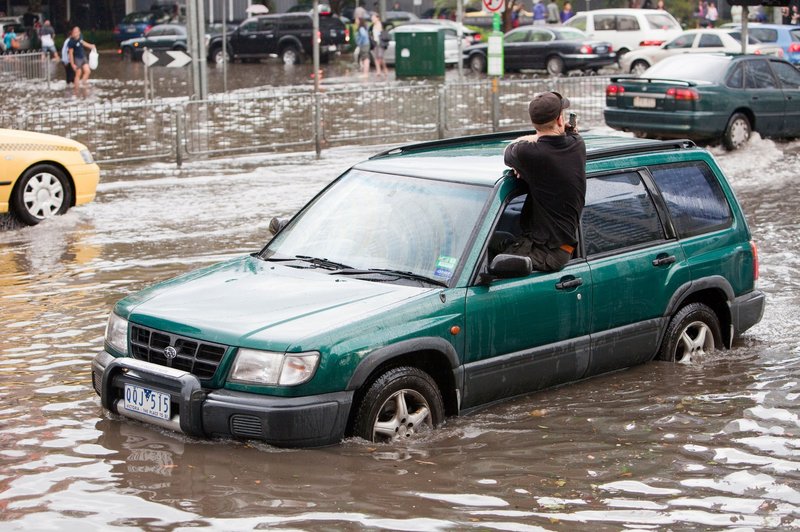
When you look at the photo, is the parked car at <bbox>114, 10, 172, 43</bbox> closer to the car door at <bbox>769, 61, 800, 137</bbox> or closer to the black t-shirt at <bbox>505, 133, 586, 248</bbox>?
the car door at <bbox>769, 61, 800, 137</bbox>

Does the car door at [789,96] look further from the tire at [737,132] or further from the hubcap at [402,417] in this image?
the hubcap at [402,417]

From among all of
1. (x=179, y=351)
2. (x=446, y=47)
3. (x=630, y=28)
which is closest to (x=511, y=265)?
(x=179, y=351)

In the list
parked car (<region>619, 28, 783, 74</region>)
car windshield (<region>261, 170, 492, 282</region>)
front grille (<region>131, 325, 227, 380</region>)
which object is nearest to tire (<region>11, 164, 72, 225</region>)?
car windshield (<region>261, 170, 492, 282</region>)

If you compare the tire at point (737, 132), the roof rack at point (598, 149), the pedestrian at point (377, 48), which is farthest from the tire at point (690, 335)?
the pedestrian at point (377, 48)

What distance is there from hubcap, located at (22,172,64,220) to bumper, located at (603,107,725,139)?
912 centimetres

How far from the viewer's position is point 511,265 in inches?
264

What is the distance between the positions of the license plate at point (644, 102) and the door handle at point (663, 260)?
1200 cm

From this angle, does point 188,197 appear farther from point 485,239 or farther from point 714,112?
point 485,239

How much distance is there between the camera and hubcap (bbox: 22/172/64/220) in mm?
14078

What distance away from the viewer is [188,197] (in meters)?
16.2

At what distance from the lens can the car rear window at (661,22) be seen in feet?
127

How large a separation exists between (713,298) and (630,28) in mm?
31502

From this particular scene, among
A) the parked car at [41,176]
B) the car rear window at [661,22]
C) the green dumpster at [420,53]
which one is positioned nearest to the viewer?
the parked car at [41,176]

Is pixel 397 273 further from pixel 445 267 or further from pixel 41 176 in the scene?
pixel 41 176
